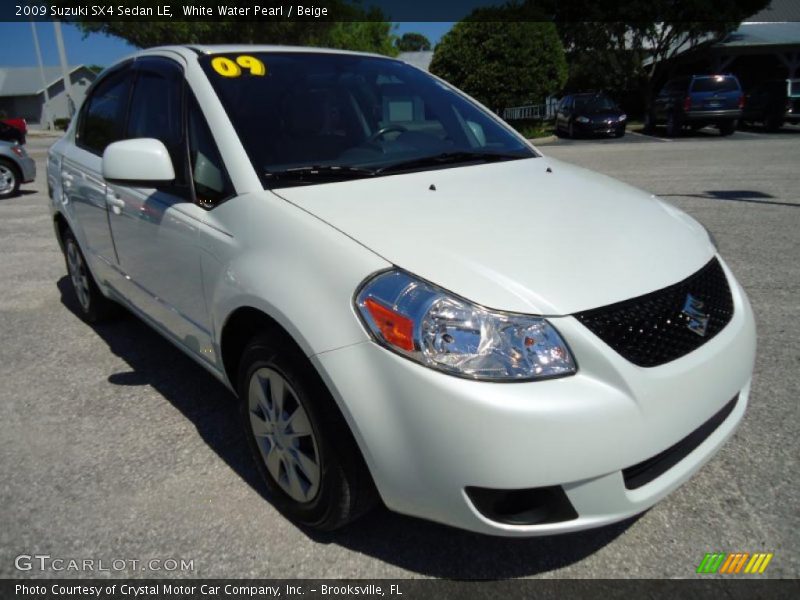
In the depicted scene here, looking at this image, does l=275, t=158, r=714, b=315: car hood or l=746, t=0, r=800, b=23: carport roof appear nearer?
l=275, t=158, r=714, b=315: car hood

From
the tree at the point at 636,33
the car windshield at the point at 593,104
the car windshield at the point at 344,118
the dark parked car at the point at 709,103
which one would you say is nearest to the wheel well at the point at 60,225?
the car windshield at the point at 344,118

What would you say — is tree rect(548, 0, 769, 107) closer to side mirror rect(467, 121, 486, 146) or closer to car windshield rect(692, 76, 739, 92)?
car windshield rect(692, 76, 739, 92)

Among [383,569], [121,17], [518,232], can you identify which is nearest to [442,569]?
[383,569]

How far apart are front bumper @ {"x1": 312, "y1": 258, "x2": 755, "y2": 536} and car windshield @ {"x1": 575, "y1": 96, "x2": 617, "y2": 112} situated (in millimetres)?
20347

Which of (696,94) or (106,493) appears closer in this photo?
(106,493)

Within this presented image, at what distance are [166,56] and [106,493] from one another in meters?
1.99

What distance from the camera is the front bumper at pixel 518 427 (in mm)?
1561

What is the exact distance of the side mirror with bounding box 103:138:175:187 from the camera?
235cm

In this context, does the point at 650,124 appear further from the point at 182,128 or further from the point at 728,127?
the point at 182,128

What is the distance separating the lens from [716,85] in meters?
18.3

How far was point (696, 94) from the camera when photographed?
1842 centimetres

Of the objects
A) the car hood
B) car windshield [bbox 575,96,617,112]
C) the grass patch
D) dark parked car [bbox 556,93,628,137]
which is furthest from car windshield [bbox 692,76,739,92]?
the car hood

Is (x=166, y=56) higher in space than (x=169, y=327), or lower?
higher

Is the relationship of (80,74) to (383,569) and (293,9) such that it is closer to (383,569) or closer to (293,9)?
(293,9)
